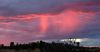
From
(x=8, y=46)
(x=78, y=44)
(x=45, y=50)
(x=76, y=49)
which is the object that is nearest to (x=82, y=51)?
(x=76, y=49)

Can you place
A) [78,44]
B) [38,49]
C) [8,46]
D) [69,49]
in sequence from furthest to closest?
[78,44] < [69,49] < [8,46] < [38,49]

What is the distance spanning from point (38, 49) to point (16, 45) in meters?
8.98

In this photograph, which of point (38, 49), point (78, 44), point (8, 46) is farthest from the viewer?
point (78, 44)

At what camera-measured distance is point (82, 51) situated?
2803 inches

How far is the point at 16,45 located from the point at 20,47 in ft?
11.4

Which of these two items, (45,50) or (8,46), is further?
(8,46)

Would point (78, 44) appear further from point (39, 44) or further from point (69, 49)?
point (39, 44)

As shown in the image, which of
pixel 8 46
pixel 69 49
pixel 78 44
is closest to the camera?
pixel 8 46

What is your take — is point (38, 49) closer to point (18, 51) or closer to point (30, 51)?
point (30, 51)

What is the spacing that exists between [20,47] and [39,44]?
4.90 m

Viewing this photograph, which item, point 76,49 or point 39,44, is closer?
point 39,44

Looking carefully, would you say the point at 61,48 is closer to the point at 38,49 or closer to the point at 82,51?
the point at 82,51

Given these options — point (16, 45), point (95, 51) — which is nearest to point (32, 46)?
point (16, 45)

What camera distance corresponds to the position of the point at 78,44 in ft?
256
